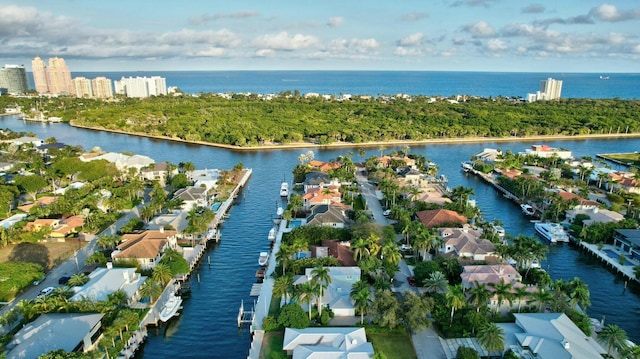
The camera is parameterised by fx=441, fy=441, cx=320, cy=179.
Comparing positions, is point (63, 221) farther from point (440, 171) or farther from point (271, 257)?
point (440, 171)

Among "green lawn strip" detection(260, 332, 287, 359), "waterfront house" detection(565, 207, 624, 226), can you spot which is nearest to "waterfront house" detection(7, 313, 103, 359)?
"green lawn strip" detection(260, 332, 287, 359)

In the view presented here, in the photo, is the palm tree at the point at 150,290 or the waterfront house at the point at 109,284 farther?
the palm tree at the point at 150,290

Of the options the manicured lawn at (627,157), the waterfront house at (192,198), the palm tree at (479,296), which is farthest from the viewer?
the manicured lawn at (627,157)

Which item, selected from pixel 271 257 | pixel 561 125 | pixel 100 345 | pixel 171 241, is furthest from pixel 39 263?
pixel 561 125

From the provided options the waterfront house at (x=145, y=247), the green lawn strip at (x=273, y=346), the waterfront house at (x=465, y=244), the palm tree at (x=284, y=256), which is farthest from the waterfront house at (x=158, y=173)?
the green lawn strip at (x=273, y=346)

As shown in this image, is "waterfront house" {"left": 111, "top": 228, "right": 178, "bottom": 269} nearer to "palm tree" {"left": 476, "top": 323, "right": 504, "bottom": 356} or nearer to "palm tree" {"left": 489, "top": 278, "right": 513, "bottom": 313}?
"palm tree" {"left": 476, "top": 323, "right": 504, "bottom": 356}

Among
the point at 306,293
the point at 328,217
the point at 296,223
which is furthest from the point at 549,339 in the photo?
the point at 296,223

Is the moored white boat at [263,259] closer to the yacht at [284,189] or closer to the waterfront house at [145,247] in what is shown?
the waterfront house at [145,247]
